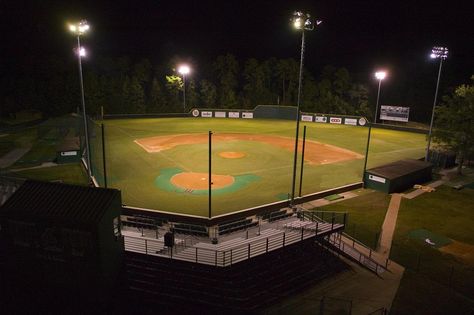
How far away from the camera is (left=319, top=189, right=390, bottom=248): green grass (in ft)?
69.6

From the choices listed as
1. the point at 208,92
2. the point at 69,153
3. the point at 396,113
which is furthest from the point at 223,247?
the point at 208,92

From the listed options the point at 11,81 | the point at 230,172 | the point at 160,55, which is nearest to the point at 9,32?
the point at 11,81

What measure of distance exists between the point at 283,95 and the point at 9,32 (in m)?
61.7

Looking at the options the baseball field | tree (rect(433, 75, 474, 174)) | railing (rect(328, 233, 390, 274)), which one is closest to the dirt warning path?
the baseball field

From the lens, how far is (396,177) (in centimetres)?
2884

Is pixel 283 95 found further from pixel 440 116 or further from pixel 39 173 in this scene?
pixel 39 173

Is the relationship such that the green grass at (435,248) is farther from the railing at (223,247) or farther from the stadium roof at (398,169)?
the railing at (223,247)

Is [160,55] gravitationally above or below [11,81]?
above

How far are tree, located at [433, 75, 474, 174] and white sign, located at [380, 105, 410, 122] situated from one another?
2737cm

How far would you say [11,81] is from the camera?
7162cm

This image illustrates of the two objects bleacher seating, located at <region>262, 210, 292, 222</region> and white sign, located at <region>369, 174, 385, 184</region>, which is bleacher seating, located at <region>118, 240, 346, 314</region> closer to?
bleacher seating, located at <region>262, 210, 292, 222</region>

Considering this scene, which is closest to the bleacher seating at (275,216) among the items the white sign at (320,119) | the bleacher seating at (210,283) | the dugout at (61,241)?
the bleacher seating at (210,283)

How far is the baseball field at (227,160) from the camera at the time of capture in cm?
2662

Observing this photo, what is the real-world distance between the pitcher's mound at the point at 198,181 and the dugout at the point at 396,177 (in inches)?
458
